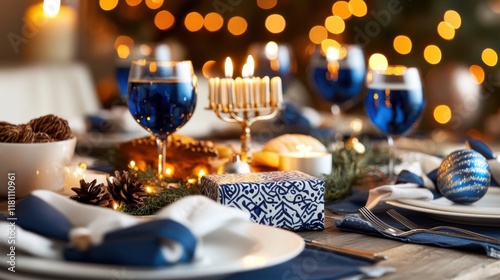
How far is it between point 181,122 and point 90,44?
4012 millimetres

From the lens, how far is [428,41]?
185 inches

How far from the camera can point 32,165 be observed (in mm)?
1262

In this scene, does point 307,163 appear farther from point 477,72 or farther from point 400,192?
point 477,72

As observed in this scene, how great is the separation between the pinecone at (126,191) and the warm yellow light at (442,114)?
11.5 feet

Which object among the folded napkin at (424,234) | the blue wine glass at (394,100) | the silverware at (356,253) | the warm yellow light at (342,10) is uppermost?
the warm yellow light at (342,10)

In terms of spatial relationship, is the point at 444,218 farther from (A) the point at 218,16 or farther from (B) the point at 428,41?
(A) the point at 218,16

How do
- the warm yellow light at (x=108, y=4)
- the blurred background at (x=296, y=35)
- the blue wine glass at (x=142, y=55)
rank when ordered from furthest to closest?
the warm yellow light at (x=108, y=4), the blurred background at (x=296, y=35), the blue wine glass at (x=142, y=55)

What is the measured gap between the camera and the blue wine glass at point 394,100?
1.49 meters

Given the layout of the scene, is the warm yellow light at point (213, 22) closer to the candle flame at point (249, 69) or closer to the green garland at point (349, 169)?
the green garland at point (349, 169)

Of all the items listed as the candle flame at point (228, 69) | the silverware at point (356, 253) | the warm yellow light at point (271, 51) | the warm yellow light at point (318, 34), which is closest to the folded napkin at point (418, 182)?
the silverware at point (356, 253)

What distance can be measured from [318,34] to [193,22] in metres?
0.90

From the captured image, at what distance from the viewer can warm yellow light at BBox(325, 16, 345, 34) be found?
5.31m

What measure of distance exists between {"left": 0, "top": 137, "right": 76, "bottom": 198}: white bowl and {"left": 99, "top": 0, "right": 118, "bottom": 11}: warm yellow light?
13.7 feet

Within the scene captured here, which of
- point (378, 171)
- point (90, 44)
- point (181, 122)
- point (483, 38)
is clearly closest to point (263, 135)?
point (378, 171)
